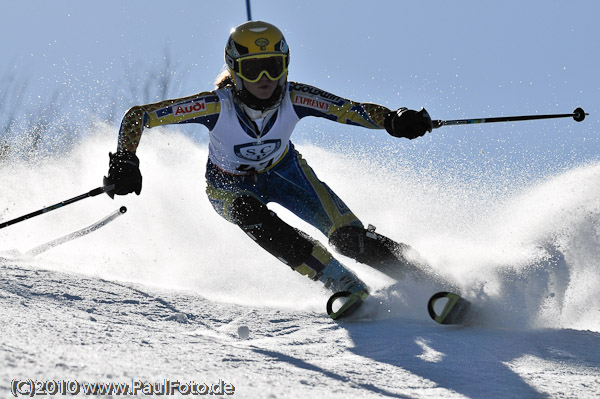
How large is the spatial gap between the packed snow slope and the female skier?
0.32 m

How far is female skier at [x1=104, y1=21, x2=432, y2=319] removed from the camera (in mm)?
3887

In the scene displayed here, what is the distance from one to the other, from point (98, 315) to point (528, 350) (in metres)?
2.02

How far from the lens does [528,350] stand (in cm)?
282

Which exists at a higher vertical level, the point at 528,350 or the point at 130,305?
the point at 130,305

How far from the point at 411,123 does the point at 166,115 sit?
1.45 m

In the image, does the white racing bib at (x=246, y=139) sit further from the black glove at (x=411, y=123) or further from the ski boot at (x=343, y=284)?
the ski boot at (x=343, y=284)

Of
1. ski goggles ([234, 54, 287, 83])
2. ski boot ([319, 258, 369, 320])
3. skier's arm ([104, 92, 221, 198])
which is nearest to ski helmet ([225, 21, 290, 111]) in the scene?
ski goggles ([234, 54, 287, 83])

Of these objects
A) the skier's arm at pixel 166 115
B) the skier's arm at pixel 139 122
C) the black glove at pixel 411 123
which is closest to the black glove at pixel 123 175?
the skier's arm at pixel 139 122

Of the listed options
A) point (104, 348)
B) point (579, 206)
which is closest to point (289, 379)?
point (104, 348)

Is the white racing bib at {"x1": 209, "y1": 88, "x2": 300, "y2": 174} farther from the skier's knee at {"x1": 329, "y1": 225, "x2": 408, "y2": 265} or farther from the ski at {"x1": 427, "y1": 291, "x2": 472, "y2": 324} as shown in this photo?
Result: the ski at {"x1": 427, "y1": 291, "x2": 472, "y2": 324}

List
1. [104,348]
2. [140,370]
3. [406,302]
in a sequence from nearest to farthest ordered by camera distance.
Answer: [140,370] → [104,348] → [406,302]

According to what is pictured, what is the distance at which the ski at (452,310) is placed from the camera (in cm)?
332

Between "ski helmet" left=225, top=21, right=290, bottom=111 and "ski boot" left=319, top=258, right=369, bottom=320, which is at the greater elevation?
"ski helmet" left=225, top=21, right=290, bottom=111

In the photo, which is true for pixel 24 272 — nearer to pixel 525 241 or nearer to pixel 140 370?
pixel 140 370
